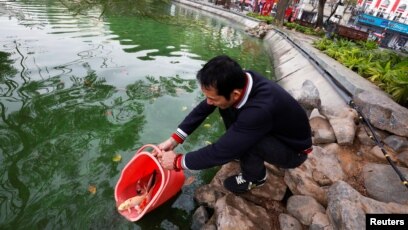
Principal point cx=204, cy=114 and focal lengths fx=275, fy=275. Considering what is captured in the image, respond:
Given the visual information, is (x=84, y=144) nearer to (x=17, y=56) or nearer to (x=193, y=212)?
(x=193, y=212)

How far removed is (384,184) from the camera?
3297mm

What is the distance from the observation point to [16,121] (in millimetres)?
4102

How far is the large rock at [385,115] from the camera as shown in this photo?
161 inches

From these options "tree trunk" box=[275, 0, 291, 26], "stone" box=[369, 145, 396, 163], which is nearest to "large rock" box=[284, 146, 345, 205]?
"stone" box=[369, 145, 396, 163]

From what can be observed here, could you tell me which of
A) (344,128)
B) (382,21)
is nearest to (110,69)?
(344,128)

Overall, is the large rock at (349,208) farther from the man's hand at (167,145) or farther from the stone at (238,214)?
the man's hand at (167,145)

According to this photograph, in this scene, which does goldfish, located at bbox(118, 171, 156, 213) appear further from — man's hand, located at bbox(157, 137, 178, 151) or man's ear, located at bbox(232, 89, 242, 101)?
man's ear, located at bbox(232, 89, 242, 101)

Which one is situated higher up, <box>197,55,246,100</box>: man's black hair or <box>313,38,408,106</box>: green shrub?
<box>197,55,246,100</box>: man's black hair

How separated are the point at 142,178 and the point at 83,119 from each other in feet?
6.00

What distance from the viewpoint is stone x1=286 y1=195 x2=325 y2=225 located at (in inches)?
110

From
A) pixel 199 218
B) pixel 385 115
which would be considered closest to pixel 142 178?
pixel 199 218

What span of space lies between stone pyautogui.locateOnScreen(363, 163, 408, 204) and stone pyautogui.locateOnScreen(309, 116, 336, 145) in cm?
66

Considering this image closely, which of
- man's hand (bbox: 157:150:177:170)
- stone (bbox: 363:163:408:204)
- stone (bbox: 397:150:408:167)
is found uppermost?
man's hand (bbox: 157:150:177:170)

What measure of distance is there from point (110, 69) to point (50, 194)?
4.48m
